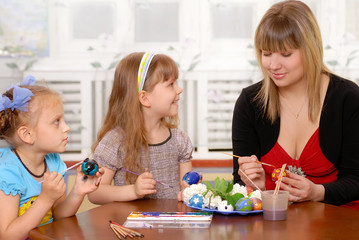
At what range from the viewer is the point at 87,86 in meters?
3.99

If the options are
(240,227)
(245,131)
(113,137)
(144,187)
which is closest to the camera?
(240,227)

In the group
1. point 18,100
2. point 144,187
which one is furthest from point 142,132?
point 18,100

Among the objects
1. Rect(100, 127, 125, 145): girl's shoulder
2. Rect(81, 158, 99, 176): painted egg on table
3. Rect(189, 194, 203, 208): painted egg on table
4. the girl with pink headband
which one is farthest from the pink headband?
Rect(189, 194, 203, 208): painted egg on table

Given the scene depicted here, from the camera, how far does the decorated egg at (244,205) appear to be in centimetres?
156

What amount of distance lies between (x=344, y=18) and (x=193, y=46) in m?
1.14

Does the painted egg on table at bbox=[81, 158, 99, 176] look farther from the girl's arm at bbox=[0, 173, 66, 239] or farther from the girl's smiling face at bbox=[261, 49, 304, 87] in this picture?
the girl's smiling face at bbox=[261, 49, 304, 87]

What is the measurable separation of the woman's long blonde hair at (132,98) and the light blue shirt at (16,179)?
1.60 ft

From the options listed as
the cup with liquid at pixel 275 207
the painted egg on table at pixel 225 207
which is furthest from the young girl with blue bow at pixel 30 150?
the cup with liquid at pixel 275 207

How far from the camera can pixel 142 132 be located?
2.24 metres

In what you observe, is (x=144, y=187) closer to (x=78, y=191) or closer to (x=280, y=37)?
(x=78, y=191)

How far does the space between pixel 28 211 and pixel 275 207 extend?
0.74m

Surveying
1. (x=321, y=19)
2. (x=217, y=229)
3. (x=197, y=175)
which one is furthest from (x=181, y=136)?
(x=321, y=19)

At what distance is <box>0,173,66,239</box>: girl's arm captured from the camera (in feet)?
5.34

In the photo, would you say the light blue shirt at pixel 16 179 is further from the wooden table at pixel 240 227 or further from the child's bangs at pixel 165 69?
the child's bangs at pixel 165 69
